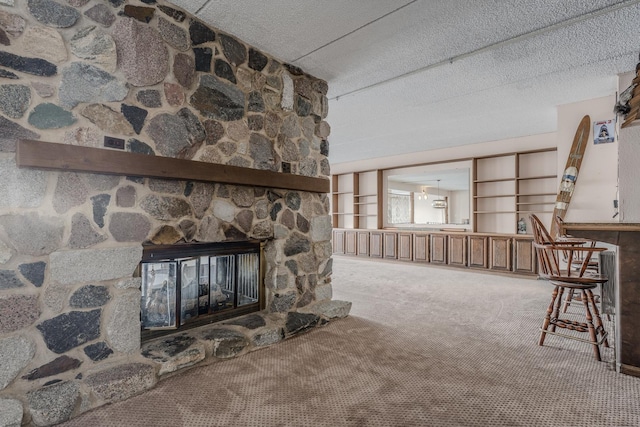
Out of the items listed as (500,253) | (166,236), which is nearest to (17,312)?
(166,236)

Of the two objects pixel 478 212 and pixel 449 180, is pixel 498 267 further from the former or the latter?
pixel 449 180

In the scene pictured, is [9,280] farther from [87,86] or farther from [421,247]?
[421,247]

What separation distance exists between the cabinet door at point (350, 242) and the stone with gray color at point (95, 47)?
7.00 metres

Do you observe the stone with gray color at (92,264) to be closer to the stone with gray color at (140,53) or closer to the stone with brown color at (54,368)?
the stone with brown color at (54,368)

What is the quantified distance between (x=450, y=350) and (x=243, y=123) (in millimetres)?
2460

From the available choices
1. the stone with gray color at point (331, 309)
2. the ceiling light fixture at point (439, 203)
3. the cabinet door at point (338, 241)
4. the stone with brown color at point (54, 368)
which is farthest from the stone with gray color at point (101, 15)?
the ceiling light fixture at point (439, 203)

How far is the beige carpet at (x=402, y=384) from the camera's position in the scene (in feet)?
5.53

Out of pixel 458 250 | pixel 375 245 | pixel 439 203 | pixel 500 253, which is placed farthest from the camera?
pixel 439 203

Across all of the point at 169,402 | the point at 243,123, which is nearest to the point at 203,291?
the point at 169,402

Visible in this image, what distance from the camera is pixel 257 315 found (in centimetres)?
288

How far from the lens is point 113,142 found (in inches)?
77.3

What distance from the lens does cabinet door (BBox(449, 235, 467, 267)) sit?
645 centimetres

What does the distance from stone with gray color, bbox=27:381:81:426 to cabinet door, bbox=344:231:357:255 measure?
7.05 meters

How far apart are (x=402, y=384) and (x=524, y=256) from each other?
482 cm
